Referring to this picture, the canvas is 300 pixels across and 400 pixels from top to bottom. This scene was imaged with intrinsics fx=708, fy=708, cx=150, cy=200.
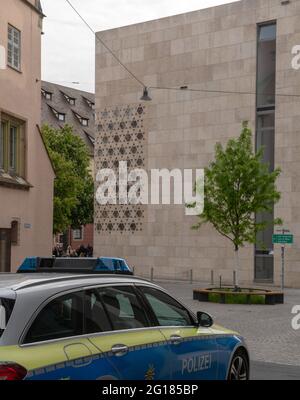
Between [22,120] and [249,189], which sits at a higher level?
[22,120]

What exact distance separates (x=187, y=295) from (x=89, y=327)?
20.8m

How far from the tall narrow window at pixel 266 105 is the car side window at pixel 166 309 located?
26.4 m

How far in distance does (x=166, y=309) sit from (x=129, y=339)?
3.00 feet

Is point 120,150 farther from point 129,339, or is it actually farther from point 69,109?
point 69,109

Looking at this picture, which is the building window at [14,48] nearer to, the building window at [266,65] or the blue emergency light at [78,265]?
the building window at [266,65]

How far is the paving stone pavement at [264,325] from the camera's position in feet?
40.6

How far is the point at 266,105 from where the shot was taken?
109 feet

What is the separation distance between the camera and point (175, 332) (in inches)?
256

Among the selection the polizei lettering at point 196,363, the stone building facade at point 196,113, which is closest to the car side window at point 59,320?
the polizei lettering at point 196,363

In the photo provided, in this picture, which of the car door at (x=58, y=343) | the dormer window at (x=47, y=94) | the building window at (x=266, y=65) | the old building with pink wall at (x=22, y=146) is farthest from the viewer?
the dormer window at (x=47, y=94)

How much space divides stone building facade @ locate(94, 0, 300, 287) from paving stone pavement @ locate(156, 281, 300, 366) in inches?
291

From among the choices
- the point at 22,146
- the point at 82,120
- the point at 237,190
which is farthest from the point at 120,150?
the point at 82,120
